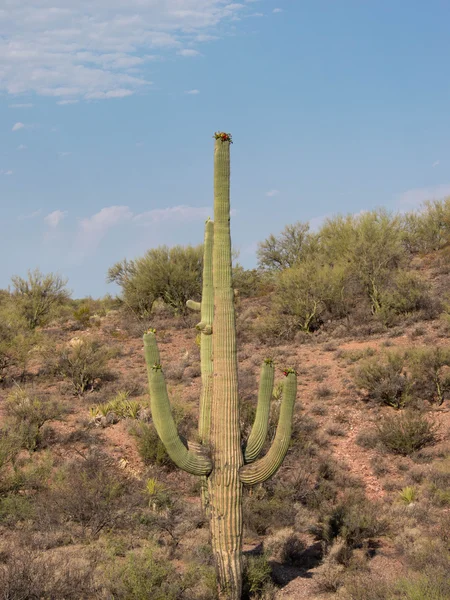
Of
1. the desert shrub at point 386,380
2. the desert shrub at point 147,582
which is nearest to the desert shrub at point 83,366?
the desert shrub at point 386,380

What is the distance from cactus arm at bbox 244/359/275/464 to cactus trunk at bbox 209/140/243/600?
27cm

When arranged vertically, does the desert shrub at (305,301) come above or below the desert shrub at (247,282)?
below

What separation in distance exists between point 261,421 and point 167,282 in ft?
73.4

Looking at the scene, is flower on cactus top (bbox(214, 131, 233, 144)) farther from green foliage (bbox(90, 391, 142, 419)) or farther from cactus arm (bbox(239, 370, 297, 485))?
green foliage (bbox(90, 391, 142, 419))

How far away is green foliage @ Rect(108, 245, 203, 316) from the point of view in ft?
96.3

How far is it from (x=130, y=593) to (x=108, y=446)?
6608 millimetres

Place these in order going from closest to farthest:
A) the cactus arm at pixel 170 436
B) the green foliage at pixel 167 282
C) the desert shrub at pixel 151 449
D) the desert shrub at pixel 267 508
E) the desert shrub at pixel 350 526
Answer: the cactus arm at pixel 170 436 → the desert shrub at pixel 350 526 → the desert shrub at pixel 267 508 → the desert shrub at pixel 151 449 → the green foliage at pixel 167 282

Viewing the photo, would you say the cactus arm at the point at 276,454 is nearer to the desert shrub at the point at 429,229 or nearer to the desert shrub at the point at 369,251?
the desert shrub at the point at 369,251

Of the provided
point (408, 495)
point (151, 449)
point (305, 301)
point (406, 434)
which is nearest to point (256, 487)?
point (151, 449)

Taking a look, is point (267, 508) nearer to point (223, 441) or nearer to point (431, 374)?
point (223, 441)

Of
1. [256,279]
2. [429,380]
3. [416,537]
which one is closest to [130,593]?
[416,537]

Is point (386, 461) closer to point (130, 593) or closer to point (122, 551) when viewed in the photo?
point (122, 551)

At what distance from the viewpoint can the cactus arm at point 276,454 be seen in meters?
7.14

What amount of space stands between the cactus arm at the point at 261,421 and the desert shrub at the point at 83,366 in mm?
10177
